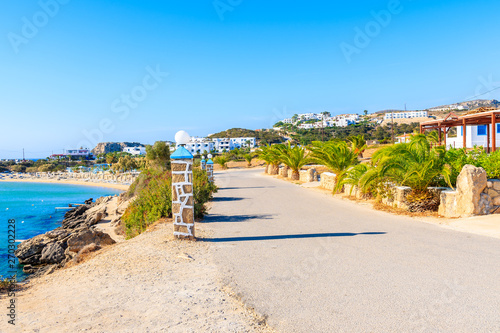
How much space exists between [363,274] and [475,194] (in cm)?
515

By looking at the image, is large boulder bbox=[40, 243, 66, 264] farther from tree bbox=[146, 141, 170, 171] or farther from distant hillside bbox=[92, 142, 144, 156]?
distant hillside bbox=[92, 142, 144, 156]

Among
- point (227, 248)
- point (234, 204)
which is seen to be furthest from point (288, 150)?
point (227, 248)

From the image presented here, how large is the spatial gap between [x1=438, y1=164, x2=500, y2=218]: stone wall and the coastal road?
111 cm

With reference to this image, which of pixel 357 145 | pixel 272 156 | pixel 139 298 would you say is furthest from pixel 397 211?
pixel 272 156

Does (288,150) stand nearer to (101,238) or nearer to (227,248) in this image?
(101,238)

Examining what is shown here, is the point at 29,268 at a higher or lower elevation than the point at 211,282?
lower

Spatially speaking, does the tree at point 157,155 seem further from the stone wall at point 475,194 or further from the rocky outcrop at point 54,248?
the stone wall at point 475,194

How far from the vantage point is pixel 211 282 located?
484 centimetres

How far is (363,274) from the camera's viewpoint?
489cm

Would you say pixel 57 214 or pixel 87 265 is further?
pixel 57 214

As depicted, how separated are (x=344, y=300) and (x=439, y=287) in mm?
1267

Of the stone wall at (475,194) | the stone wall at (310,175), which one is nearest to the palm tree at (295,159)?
the stone wall at (310,175)

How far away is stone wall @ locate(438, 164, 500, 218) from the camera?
833cm

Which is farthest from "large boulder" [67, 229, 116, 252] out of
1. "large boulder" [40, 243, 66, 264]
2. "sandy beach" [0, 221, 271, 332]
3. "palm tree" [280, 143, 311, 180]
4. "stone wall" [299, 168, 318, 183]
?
"palm tree" [280, 143, 311, 180]
